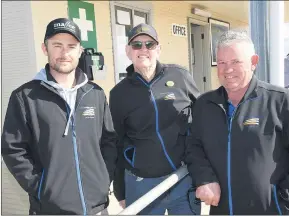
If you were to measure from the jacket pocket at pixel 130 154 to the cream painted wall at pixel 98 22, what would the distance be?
1958 millimetres

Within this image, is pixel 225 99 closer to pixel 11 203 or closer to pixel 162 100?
pixel 162 100

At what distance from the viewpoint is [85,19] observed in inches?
175

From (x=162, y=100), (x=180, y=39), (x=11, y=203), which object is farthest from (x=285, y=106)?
(x=180, y=39)

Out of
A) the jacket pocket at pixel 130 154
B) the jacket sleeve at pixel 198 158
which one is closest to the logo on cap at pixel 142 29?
the jacket sleeve at pixel 198 158

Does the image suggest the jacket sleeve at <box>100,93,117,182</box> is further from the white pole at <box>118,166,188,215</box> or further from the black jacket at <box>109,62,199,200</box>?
the white pole at <box>118,166,188,215</box>

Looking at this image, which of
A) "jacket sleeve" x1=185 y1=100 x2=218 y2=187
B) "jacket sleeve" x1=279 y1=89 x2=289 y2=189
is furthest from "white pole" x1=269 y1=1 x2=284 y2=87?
"jacket sleeve" x1=185 y1=100 x2=218 y2=187

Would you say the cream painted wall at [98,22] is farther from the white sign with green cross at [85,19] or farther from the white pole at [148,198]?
the white pole at [148,198]

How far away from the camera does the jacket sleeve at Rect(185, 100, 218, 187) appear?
163 cm

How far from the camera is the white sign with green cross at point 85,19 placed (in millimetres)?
4268

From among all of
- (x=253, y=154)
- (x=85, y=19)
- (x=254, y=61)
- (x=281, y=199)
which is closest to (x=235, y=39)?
(x=254, y=61)

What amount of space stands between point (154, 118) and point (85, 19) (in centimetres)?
276

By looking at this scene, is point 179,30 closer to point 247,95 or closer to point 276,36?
point 247,95

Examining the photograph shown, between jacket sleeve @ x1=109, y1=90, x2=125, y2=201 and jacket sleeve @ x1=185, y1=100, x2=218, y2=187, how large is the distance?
0.59 metres

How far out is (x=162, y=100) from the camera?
2.13 m
